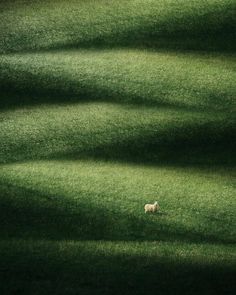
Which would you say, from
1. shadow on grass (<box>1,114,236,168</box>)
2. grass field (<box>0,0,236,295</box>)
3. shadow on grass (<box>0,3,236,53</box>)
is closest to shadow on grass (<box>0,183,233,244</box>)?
grass field (<box>0,0,236,295</box>)

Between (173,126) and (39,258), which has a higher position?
(173,126)

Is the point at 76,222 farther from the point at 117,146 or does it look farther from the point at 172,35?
the point at 172,35

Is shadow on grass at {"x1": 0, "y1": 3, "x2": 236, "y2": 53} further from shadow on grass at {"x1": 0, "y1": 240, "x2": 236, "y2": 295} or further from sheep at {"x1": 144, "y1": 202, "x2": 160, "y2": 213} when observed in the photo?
shadow on grass at {"x1": 0, "y1": 240, "x2": 236, "y2": 295}

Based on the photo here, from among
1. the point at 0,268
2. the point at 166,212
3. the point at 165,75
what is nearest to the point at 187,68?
the point at 165,75

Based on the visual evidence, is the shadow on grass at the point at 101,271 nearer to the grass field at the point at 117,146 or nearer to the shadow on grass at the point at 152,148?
the grass field at the point at 117,146

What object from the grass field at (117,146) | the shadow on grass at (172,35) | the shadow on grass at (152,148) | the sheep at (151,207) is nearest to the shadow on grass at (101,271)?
the grass field at (117,146)

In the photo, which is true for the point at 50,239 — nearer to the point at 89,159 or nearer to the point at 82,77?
→ the point at 89,159
